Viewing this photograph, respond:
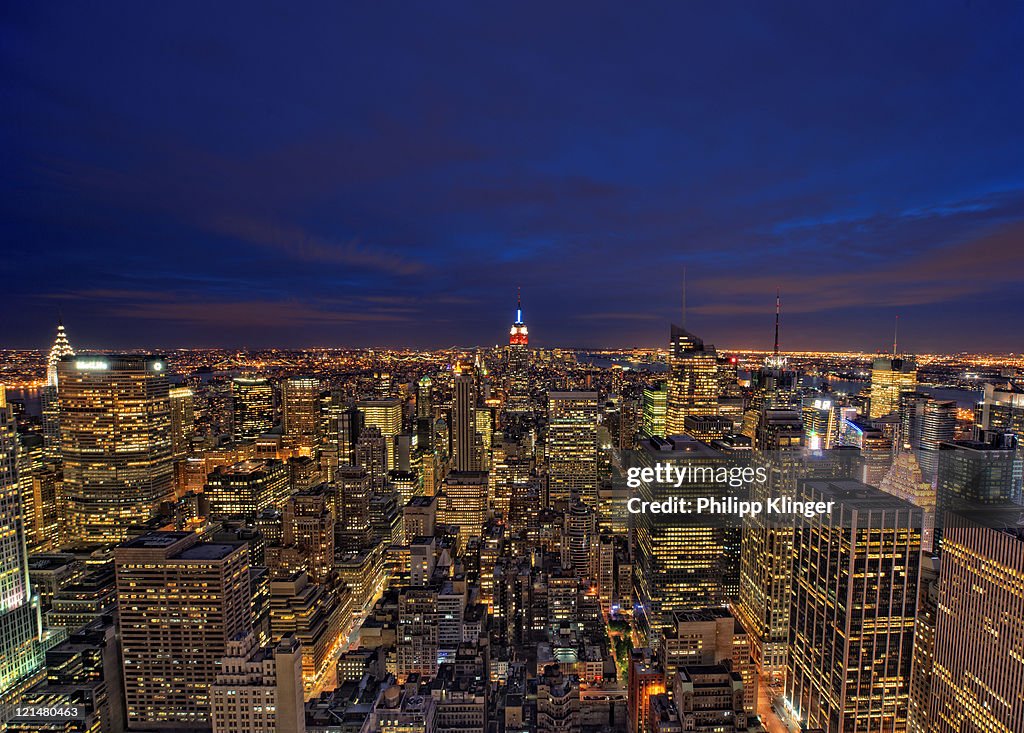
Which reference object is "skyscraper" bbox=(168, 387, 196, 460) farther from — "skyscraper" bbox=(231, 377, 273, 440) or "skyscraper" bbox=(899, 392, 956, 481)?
"skyscraper" bbox=(899, 392, 956, 481)

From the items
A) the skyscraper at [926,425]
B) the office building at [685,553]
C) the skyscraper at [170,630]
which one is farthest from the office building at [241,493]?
the skyscraper at [926,425]

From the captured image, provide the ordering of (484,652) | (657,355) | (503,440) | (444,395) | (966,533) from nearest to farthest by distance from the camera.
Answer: (966,533), (484,652), (503,440), (657,355), (444,395)

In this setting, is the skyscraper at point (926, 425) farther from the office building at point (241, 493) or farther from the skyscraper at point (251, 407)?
the skyscraper at point (251, 407)

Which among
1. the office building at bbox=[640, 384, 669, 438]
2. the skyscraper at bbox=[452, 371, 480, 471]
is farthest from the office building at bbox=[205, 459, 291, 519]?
the office building at bbox=[640, 384, 669, 438]

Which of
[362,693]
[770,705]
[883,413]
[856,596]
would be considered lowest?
[770,705]

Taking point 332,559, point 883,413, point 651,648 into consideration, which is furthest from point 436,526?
point 883,413

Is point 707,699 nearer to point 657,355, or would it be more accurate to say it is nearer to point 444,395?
point 657,355

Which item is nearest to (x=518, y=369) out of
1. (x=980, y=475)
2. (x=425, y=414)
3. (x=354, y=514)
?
(x=425, y=414)
